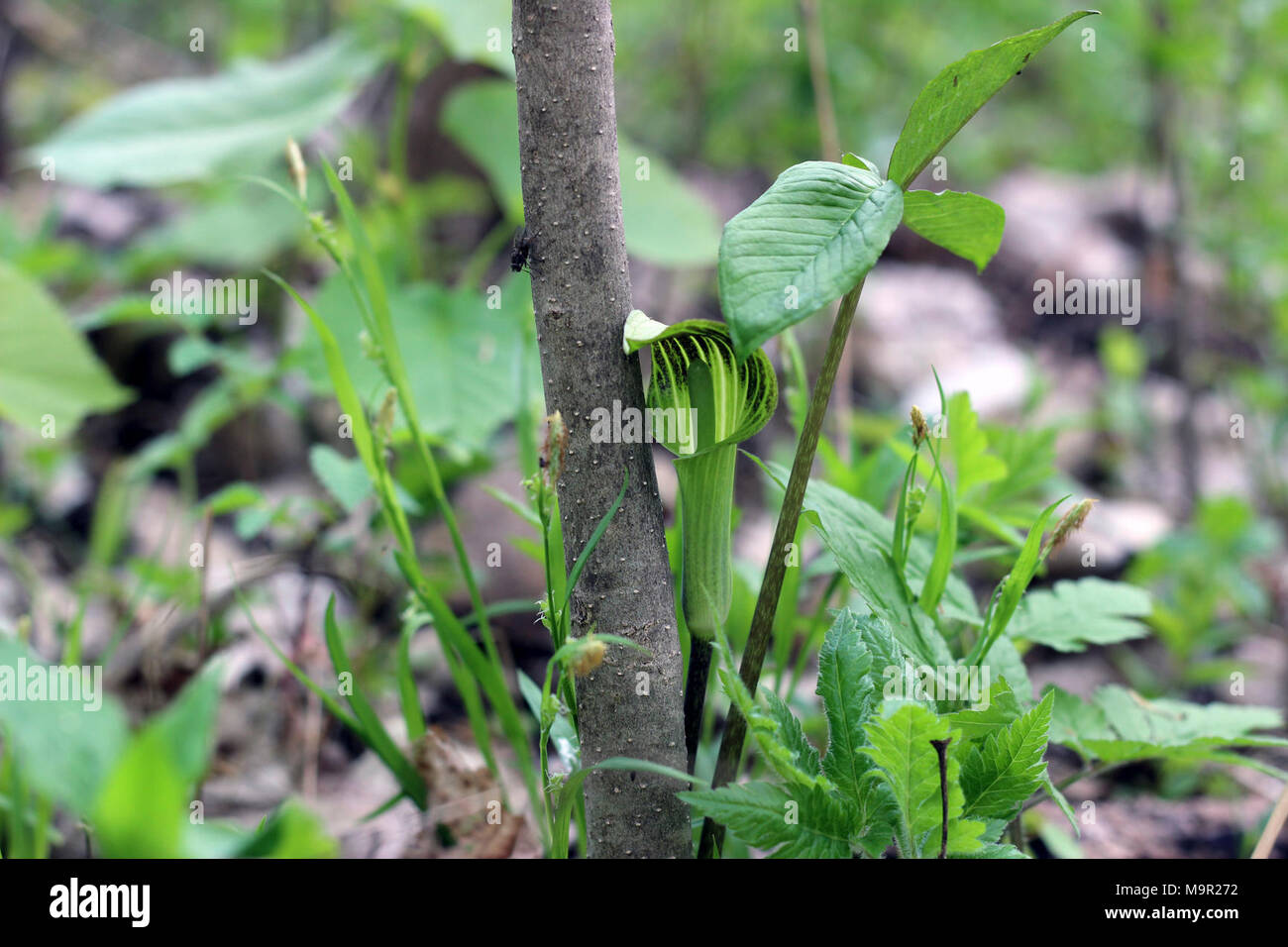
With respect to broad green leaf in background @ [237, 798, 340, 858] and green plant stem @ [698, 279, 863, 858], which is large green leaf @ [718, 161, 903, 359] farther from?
broad green leaf in background @ [237, 798, 340, 858]

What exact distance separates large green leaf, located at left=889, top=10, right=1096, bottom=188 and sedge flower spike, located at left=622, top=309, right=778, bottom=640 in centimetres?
22

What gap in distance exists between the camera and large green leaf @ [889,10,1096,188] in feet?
2.35

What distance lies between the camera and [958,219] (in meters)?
0.77

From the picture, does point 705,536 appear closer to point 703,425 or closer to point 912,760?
point 703,425

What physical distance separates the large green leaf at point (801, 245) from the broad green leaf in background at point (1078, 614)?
1.84ft

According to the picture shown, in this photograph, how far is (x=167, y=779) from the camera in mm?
474

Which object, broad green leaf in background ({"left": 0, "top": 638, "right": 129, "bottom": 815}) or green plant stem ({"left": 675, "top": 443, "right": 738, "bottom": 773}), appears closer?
broad green leaf in background ({"left": 0, "top": 638, "right": 129, "bottom": 815})

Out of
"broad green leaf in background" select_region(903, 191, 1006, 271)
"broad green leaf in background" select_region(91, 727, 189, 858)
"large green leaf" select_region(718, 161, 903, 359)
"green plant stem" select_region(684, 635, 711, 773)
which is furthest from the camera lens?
"green plant stem" select_region(684, 635, 711, 773)

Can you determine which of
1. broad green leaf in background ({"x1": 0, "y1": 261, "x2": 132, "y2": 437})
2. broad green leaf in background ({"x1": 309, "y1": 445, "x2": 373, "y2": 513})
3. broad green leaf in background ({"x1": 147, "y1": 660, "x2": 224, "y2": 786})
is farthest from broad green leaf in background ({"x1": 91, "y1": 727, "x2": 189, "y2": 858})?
broad green leaf in background ({"x1": 0, "y1": 261, "x2": 132, "y2": 437})

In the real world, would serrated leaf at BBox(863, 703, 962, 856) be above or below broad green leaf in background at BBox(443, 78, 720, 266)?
below

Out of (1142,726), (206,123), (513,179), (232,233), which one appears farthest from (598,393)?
(232,233)

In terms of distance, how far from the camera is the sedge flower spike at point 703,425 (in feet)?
2.67

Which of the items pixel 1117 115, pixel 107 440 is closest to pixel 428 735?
pixel 107 440
